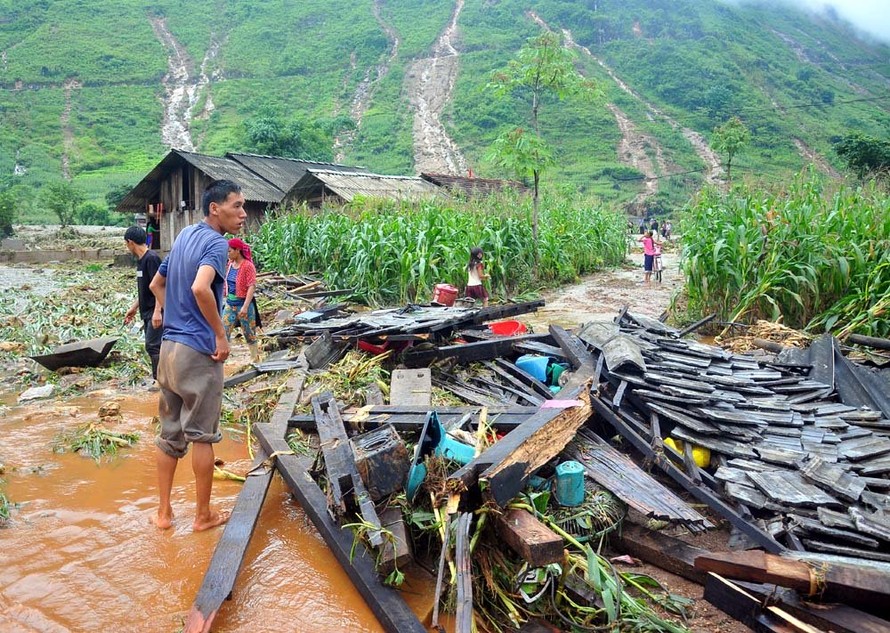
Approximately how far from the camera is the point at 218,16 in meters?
93.3

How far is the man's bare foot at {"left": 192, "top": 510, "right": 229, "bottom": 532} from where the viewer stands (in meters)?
3.63

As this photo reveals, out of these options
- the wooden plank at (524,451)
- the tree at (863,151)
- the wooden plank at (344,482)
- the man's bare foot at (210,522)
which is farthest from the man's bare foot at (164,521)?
the tree at (863,151)

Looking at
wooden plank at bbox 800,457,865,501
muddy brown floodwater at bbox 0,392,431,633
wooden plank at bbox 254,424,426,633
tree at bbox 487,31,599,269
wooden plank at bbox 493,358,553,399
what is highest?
tree at bbox 487,31,599,269

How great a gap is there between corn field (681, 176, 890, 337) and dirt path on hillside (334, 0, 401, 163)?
1926 inches

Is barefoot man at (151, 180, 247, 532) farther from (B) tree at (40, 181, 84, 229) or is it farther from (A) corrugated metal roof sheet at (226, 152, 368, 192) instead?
(B) tree at (40, 181, 84, 229)

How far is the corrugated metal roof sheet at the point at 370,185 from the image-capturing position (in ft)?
62.3

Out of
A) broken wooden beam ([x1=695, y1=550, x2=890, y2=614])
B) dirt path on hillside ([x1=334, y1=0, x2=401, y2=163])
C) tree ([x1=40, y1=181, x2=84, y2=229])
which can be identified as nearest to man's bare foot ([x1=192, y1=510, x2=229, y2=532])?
broken wooden beam ([x1=695, y1=550, x2=890, y2=614])

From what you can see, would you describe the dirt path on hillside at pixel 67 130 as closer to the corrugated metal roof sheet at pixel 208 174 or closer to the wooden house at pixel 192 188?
the corrugated metal roof sheet at pixel 208 174

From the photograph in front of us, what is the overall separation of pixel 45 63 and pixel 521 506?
279 ft

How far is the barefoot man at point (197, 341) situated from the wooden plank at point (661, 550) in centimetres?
256

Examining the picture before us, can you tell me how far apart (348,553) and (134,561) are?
1.31 m

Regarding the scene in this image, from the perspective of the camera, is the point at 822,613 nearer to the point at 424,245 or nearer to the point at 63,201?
the point at 424,245

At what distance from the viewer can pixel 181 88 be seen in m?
73.0

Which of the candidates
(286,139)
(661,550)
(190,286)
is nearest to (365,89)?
(286,139)
